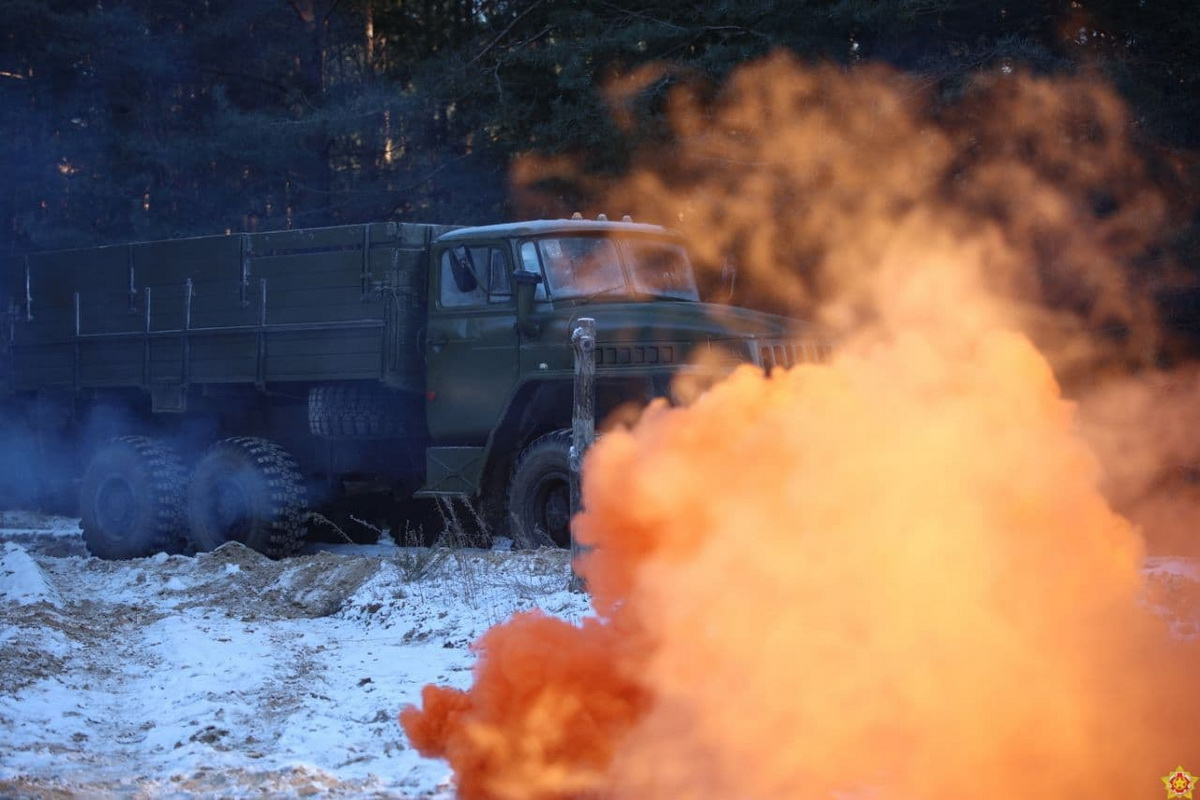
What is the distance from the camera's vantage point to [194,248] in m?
13.5

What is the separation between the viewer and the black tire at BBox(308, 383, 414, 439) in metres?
12.2

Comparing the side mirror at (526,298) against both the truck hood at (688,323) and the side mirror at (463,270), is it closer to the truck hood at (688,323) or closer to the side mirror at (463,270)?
the truck hood at (688,323)

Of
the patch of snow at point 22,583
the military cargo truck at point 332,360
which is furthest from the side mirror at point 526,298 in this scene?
the patch of snow at point 22,583

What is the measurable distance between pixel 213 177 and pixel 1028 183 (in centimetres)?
1353

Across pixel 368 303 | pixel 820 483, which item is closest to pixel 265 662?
pixel 820 483

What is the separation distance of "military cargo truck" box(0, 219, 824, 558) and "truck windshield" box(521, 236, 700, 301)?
0.01 m

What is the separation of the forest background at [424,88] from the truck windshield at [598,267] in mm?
4149

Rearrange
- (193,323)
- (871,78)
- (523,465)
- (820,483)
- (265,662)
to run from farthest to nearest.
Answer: (871,78) → (193,323) → (523,465) → (265,662) → (820,483)

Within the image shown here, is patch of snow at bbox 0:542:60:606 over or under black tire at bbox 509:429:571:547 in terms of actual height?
under

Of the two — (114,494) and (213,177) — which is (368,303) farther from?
(213,177)

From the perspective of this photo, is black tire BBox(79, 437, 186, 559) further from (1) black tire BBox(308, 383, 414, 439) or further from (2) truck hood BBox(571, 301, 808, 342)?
(2) truck hood BBox(571, 301, 808, 342)

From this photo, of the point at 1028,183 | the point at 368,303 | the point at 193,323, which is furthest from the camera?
the point at 1028,183

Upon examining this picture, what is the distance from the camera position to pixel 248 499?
42.1 feet

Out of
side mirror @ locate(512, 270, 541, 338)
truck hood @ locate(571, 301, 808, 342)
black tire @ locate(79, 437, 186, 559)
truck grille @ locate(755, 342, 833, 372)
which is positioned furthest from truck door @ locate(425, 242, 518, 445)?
black tire @ locate(79, 437, 186, 559)
